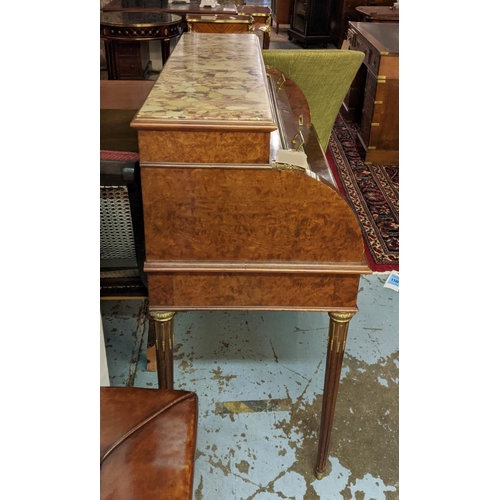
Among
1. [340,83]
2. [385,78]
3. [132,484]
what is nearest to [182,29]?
[385,78]

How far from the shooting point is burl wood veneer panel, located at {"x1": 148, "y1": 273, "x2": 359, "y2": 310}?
1284 mm

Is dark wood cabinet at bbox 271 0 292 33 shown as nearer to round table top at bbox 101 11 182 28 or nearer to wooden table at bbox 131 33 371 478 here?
round table top at bbox 101 11 182 28

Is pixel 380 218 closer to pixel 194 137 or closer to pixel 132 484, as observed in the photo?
pixel 194 137

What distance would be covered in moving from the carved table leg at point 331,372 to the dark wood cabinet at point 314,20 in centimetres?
790

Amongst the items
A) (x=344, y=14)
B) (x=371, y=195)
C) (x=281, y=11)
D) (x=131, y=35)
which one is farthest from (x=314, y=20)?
(x=371, y=195)

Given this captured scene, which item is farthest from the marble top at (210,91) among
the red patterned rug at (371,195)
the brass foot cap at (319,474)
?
the red patterned rug at (371,195)

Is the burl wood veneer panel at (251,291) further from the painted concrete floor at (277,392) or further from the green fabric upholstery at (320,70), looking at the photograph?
the green fabric upholstery at (320,70)

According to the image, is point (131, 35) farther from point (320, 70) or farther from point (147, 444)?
point (147, 444)

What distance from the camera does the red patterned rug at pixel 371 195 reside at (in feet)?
9.43

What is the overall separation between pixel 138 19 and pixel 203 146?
433 centimetres

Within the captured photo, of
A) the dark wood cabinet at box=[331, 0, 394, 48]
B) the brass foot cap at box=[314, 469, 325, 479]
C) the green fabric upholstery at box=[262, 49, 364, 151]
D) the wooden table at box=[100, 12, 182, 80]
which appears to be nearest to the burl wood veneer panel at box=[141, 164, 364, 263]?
the brass foot cap at box=[314, 469, 325, 479]

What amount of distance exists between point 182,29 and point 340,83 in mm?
3084

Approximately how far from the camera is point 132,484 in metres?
0.89

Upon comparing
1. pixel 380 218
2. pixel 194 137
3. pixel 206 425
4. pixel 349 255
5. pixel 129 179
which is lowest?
pixel 206 425
